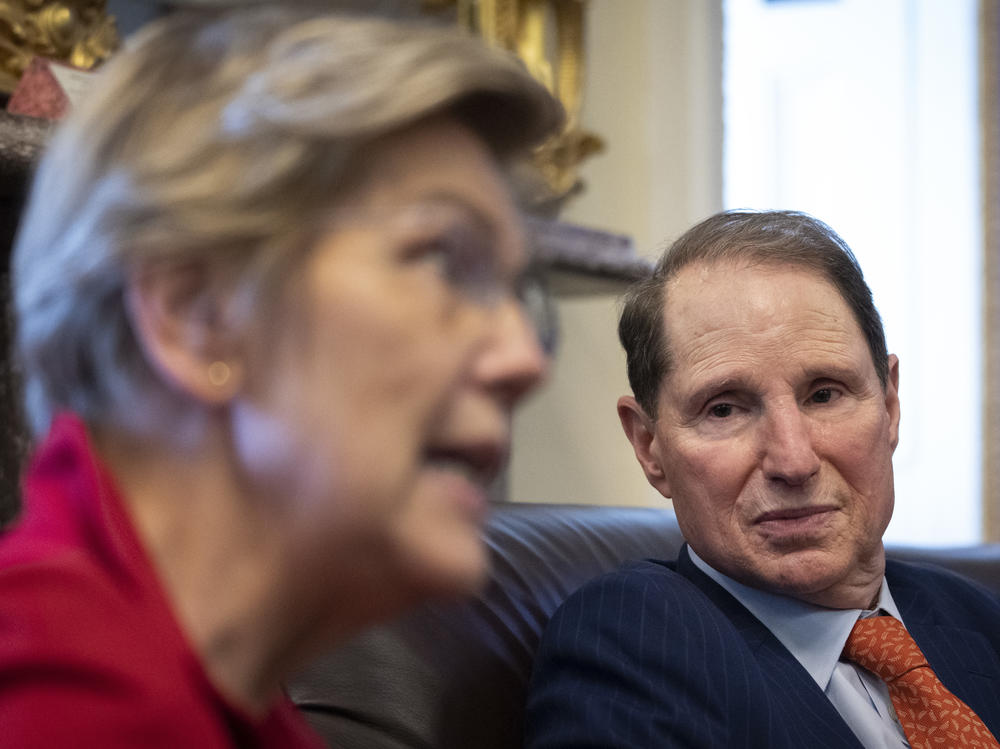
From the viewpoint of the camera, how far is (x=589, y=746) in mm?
1287

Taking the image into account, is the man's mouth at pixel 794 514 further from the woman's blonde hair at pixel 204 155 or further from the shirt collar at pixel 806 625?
the woman's blonde hair at pixel 204 155

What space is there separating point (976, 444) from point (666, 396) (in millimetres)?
2689

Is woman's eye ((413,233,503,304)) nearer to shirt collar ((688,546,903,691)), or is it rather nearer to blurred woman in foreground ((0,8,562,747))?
blurred woman in foreground ((0,8,562,747))

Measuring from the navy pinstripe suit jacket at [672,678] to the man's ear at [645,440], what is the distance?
15 cm

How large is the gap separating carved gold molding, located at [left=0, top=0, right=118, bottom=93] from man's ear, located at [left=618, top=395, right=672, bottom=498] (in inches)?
47.5

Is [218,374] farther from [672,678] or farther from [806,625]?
[806,625]

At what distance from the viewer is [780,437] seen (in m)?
1.52

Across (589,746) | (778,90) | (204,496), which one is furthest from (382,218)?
(778,90)

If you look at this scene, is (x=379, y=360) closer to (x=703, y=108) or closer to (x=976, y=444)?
(x=703, y=108)

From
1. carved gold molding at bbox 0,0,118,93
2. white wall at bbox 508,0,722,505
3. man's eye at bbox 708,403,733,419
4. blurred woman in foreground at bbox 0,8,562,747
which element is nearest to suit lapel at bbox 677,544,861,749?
man's eye at bbox 708,403,733,419

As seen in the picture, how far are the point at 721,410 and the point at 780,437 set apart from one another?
10 centimetres

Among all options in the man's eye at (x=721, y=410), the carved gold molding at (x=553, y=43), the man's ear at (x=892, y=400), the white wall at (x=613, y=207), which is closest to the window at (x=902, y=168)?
the white wall at (x=613, y=207)

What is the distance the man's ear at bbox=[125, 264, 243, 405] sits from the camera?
0.62 meters

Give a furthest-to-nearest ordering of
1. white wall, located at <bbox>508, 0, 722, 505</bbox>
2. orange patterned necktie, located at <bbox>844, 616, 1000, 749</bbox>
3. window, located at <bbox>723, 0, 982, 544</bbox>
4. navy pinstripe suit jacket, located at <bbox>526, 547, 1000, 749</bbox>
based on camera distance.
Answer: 1. window, located at <bbox>723, 0, 982, 544</bbox>
2. white wall, located at <bbox>508, 0, 722, 505</bbox>
3. orange patterned necktie, located at <bbox>844, 616, 1000, 749</bbox>
4. navy pinstripe suit jacket, located at <bbox>526, 547, 1000, 749</bbox>
